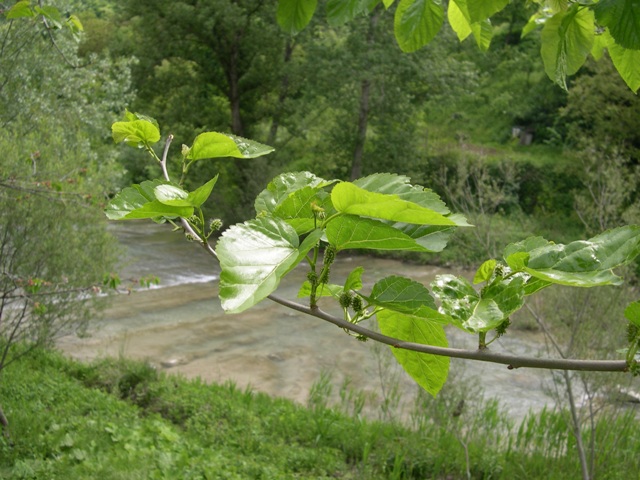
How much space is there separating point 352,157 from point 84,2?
8.61 meters

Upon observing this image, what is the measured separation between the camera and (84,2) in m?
9.26

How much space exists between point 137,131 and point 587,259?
0.45 meters

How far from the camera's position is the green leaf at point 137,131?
67 centimetres

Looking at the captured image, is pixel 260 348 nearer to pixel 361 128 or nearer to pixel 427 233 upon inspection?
pixel 427 233

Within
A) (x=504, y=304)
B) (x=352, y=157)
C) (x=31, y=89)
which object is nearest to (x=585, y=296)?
(x=504, y=304)

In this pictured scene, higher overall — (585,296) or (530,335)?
(585,296)

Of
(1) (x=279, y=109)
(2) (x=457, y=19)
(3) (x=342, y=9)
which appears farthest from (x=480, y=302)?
(1) (x=279, y=109)

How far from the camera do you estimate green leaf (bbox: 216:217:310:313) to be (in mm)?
427

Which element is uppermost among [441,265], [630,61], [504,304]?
[630,61]

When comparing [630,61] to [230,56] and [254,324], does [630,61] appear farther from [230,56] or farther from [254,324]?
[230,56]

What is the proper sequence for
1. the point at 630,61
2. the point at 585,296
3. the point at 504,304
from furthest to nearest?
1. the point at 585,296
2. the point at 630,61
3. the point at 504,304

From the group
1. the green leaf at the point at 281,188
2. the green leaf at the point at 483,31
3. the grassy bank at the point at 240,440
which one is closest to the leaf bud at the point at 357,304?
the green leaf at the point at 281,188

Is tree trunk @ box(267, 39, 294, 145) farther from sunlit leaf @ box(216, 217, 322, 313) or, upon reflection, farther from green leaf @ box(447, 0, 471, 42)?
sunlit leaf @ box(216, 217, 322, 313)

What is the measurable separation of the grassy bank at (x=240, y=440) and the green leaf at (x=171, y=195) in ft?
11.9
